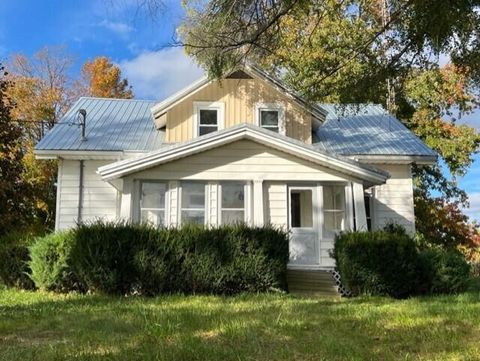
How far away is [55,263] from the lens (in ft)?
34.4

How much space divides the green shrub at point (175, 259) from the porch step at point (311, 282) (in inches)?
72.5

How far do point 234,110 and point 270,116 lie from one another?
1211 millimetres

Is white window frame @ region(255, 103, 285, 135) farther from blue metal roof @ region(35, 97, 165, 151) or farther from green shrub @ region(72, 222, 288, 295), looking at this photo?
green shrub @ region(72, 222, 288, 295)

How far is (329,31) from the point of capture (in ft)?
58.9

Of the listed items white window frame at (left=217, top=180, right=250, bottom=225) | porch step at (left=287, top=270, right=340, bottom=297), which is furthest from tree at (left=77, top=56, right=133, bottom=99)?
porch step at (left=287, top=270, right=340, bottom=297)

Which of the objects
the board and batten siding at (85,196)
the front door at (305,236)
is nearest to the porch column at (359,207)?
the front door at (305,236)

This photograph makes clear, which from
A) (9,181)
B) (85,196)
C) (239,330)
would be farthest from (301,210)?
(239,330)

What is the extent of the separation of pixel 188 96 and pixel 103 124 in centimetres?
329

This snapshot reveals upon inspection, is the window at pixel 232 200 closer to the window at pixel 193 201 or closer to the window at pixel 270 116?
the window at pixel 193 201

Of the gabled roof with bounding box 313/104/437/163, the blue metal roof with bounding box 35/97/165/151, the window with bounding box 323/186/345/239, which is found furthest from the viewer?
the gabled roof with bounding box 313/104/437/163

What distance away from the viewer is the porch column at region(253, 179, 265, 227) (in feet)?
42.9

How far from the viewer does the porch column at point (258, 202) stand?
13.1m

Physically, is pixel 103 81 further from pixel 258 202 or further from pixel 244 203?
pixel 258 202

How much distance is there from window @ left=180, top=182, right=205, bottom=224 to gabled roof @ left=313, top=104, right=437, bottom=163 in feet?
13.7
